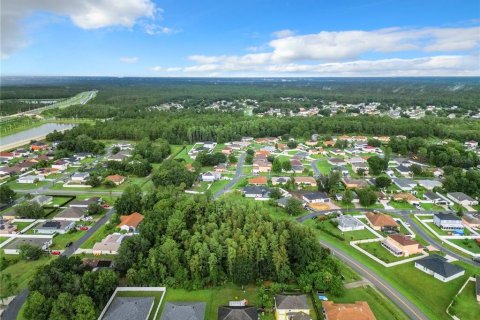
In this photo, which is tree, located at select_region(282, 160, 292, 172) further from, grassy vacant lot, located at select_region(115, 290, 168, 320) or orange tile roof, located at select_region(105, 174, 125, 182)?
grassy vacant lot, located at select_region(115, 290, 168, 320)

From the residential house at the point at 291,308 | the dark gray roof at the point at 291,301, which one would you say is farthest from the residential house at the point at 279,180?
the residential house at the point at 291,308

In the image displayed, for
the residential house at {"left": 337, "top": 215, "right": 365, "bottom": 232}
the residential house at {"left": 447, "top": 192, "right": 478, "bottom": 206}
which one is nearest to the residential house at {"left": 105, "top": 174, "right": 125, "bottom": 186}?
the residential house at {"left": 337, "top": 215, "right": 365, "bottom": 232}

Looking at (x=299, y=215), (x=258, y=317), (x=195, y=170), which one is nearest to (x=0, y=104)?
(x=195, y=170)

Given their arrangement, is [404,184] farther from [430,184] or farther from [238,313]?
[238,313]

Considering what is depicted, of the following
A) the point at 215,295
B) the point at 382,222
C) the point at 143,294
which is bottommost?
the point at 215,295

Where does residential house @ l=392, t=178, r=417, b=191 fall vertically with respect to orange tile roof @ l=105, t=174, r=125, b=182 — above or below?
below

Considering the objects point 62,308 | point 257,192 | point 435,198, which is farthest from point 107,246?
point 435,198

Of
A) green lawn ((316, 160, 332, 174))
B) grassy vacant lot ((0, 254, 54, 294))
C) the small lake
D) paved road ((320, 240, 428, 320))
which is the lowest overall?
green lawn ((316, 160, 332, 174))
